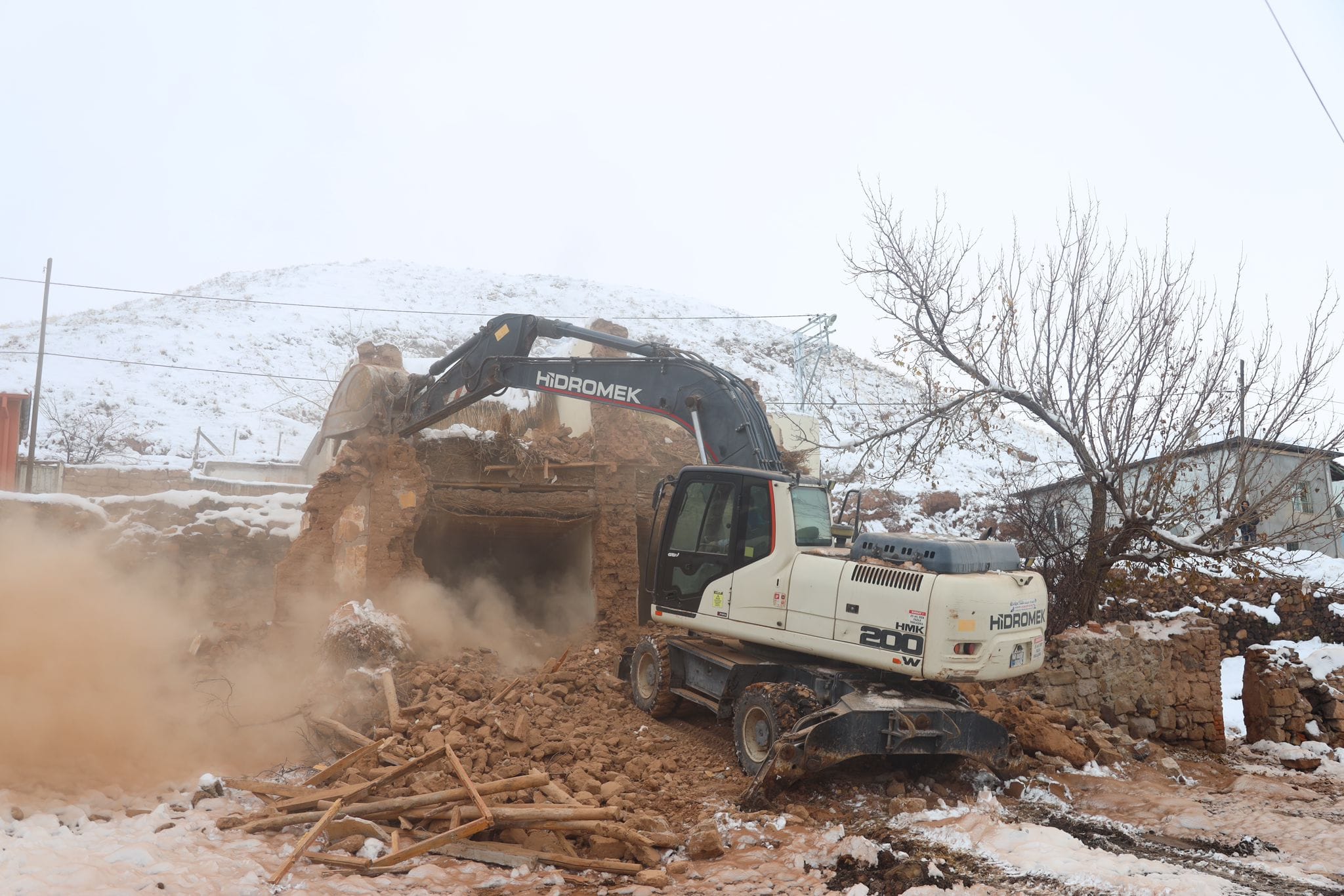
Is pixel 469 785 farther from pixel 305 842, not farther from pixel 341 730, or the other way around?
pixel 341 730

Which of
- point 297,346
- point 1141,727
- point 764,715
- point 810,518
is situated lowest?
point 1141,727

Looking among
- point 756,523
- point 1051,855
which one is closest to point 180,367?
point 756,523

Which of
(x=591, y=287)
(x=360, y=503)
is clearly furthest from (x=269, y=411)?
(x=591, y=287)

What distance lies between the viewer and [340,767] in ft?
23.1

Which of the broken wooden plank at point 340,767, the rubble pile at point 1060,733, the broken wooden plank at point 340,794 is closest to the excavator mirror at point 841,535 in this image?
the rubble pile at point 1060,733

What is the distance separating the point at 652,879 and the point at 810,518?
3.54 meters

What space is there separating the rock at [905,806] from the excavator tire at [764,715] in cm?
85

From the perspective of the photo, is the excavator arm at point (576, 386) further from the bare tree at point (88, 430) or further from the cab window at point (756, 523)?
the bare tree at point (88, 430)

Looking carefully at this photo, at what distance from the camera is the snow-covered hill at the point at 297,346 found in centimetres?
3762

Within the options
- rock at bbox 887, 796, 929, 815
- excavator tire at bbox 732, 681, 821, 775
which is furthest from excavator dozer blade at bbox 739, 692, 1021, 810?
rock at bbox 887, 796, 929, 815

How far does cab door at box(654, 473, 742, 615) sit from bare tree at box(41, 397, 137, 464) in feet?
81.3

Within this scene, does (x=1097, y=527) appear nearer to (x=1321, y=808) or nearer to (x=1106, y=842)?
(x=1321, y=808)

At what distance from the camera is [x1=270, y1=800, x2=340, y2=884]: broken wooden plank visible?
526cm

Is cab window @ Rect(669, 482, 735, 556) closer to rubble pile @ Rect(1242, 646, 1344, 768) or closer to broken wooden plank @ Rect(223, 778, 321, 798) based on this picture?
broken wooden plank @ Rect(223, 778, 321, 798)
